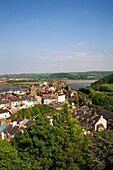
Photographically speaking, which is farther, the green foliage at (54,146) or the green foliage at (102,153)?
the green foliage at (54,146)

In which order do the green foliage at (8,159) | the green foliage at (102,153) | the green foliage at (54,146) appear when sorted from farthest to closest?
the green foliage at (54,146) < the green foliage at (8,159) < the green foliage at (102,153)

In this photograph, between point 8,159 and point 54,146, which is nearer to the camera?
point 8,159

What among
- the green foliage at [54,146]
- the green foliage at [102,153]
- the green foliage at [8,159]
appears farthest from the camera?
the green foliage at [54,146]

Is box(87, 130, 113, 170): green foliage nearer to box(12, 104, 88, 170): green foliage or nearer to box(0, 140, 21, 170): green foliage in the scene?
box(12, 104, 88, 170): green foliage

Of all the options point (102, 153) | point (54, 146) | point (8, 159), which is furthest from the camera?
point (54, 146)

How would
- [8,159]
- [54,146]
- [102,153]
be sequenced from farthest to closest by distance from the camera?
1. [54,146]
2. [8,159]
3. [102,153]

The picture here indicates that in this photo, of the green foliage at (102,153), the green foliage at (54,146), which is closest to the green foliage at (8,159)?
the green foliage at (54,146)

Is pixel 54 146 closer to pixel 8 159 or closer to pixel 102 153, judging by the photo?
pixel 8 159

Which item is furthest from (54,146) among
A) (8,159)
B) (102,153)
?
(102,153)

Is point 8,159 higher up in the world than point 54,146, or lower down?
lower down

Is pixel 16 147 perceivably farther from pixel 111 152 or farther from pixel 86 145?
pixel 111 152

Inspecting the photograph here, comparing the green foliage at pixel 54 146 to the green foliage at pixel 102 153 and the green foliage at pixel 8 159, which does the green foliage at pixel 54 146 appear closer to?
the green foliage at pixel 8 159
